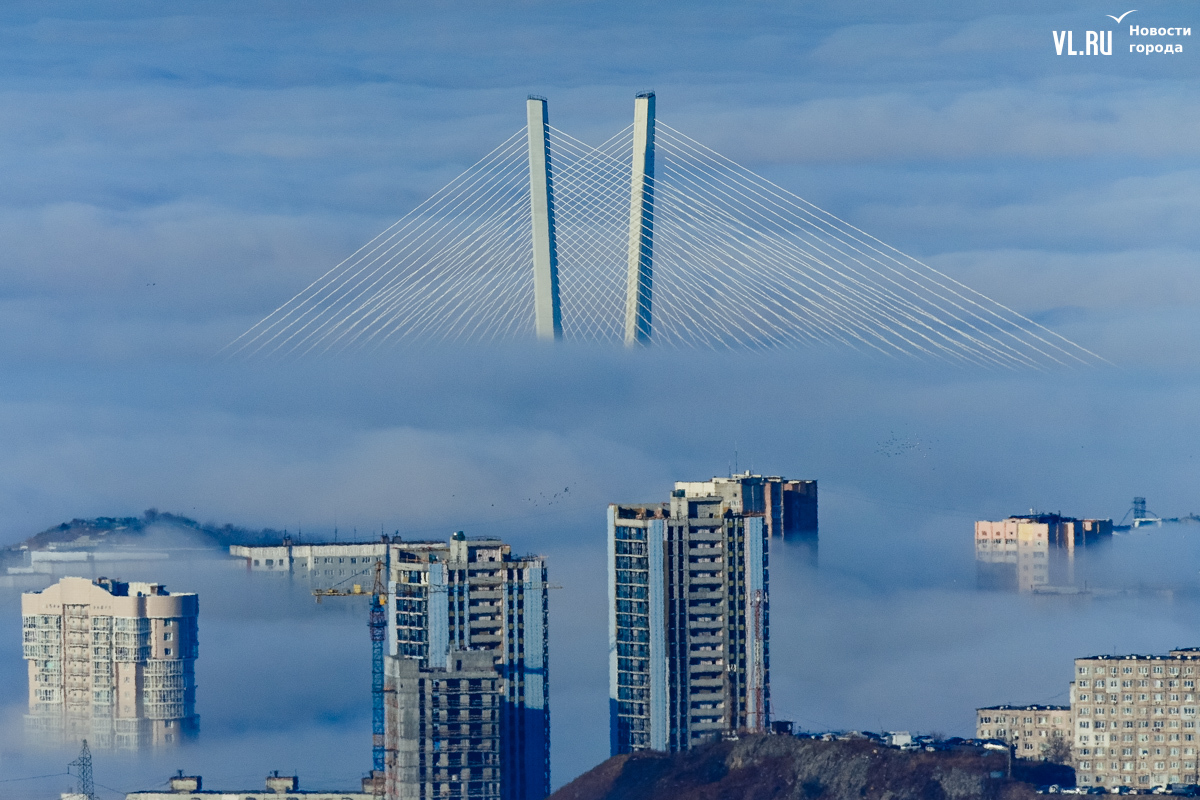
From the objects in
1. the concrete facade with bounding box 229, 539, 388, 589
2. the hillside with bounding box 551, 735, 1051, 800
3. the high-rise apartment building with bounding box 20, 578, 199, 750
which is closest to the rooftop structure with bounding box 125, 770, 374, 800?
the hillside with bounding box 551, 735, 1051, 800

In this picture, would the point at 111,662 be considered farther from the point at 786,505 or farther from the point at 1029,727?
the point at 1029,727

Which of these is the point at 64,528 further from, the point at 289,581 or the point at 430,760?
the point at 430,760

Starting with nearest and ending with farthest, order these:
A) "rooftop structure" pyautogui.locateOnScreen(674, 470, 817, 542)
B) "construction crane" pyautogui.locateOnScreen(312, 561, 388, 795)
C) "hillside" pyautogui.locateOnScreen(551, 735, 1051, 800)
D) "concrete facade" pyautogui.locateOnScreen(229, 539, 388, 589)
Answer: "hillside" pyautogui.locateOnScreen(551, 735, 1051, 800), "construction crane" pyautogui.locateOnScreen(312, 561, 388, 795), "rooftop structure" pyautogui.locateOnScreen(674, 470, 817, 542), "concrete facade" pyautogui.locateOnScreen(229, 539, 388, 589)

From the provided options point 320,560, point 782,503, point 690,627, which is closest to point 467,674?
point 690,627

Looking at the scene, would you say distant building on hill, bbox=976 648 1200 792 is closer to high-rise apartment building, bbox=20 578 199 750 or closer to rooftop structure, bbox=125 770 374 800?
rooftop structure, bbox=125 770 374 800

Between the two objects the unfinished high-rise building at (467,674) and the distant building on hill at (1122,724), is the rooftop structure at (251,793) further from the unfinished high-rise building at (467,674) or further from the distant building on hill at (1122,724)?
the distant building on hill at (1122,724)

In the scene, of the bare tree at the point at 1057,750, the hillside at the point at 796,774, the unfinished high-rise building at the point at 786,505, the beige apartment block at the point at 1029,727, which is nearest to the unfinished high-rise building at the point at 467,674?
the hillside at the point at 796,774
